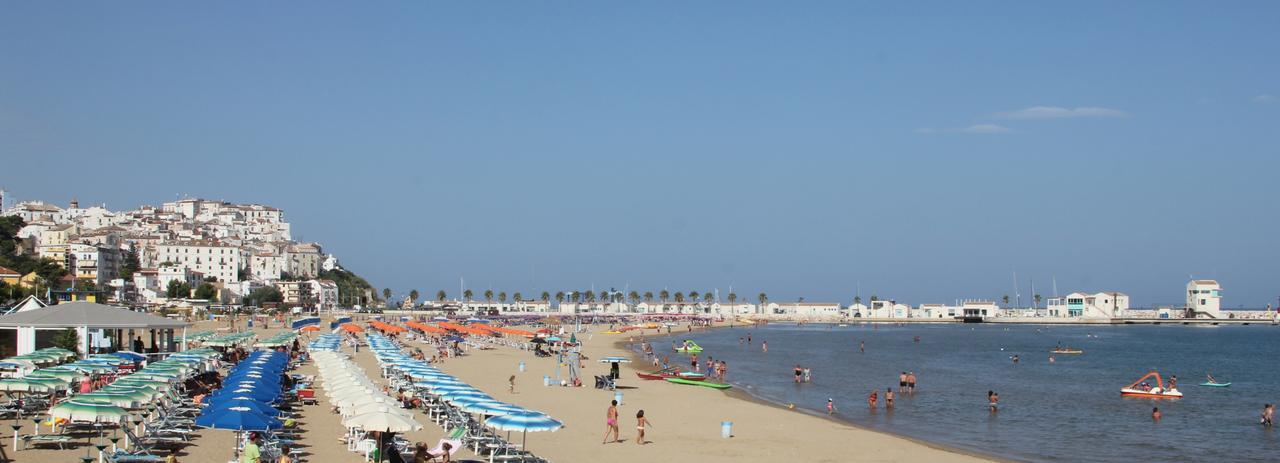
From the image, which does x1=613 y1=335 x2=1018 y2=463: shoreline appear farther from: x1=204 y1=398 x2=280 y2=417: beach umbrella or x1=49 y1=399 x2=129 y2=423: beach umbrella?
x1=49 y1=399 x2=129 y2=423: beach umbrella

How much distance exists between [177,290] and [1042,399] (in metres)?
96.0

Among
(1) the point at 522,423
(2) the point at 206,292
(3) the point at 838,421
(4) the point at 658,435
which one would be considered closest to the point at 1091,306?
(2) the point at 206,292

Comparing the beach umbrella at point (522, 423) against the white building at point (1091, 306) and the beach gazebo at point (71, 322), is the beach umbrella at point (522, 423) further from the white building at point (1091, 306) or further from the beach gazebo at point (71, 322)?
the white building at point (1091, 306)

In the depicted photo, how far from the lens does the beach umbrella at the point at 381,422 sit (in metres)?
16.2

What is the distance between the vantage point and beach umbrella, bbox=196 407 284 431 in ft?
53.4

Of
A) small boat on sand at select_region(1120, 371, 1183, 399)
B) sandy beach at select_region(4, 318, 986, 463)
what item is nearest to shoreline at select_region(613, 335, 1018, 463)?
sandy beach at select_region(4, 318, 986, 463)

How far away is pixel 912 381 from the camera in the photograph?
39.5 metres

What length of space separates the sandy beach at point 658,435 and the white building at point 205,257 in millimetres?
108769

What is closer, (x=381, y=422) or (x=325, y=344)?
(x=381, y=422)

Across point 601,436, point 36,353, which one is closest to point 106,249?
point 36,353

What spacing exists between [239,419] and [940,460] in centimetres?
1362

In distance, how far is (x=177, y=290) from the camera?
365ft

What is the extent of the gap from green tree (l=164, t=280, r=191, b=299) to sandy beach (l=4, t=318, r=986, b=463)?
8221 cm

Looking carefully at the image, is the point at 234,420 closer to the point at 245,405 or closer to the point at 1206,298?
the point at 245,405
